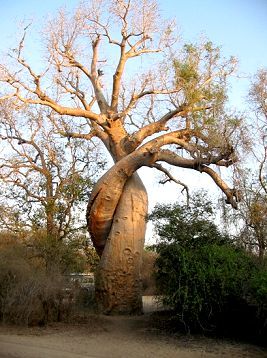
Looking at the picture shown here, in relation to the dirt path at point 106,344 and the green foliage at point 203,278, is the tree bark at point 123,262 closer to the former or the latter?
the dirt path at point 106,344

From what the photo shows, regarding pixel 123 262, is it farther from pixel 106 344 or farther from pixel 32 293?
pixel 106 344

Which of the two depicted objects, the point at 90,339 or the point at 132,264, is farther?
the point at 132,264

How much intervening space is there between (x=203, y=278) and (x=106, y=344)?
233cm

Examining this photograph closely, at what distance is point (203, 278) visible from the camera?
9.11m

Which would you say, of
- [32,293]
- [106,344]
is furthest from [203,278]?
[32,293]

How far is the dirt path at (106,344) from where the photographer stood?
7914 millimetres

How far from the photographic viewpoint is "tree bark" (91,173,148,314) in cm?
1255

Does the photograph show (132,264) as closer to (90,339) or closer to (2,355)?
(90,339)

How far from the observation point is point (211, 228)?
10.9m

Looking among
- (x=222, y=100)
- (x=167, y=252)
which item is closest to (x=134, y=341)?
(x=167, y=252)

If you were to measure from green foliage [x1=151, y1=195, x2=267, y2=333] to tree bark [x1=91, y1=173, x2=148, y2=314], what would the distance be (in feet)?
8.04

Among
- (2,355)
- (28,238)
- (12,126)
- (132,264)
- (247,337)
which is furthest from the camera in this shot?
(12,126)

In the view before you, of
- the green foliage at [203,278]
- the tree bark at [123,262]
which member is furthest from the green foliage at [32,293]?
the green foliage at [203,278]

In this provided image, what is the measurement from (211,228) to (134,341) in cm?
325
